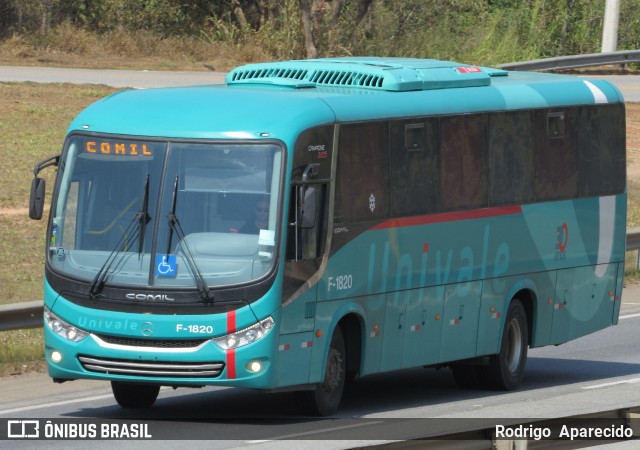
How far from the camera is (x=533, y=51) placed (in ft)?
148

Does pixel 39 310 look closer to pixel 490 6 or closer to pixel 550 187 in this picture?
pixel 550 187

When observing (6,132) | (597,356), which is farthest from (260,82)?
(6,132)

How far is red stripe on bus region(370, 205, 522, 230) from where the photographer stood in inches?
533

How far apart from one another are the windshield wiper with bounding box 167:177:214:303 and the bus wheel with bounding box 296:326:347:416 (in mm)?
1345

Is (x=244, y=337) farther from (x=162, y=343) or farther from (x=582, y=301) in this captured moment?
(x=582, y=301)

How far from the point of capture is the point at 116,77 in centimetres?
3662

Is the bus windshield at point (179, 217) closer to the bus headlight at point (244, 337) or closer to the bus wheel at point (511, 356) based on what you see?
the bus headlight at point (244, 337)

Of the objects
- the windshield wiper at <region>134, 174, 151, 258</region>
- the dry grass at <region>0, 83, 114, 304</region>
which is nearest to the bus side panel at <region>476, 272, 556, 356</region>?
the windshield wiper at <region>134, 174, 151, 258</region>

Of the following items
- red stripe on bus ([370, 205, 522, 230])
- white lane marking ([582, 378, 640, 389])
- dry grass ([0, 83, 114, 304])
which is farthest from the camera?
dry grass ([0, 83, 114, 304])

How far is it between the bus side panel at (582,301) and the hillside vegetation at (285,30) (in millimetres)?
23873

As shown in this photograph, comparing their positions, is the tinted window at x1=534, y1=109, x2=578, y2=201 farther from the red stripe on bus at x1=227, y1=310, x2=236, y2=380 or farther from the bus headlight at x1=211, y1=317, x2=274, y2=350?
the red stripe on bus at x1=227, y1=310, x2=236, y2=380

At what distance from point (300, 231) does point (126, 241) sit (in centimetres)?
137

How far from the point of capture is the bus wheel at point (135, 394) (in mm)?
13078

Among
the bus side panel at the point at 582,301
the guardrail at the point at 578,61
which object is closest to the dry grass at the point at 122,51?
the guardrail at the point at 578,61
